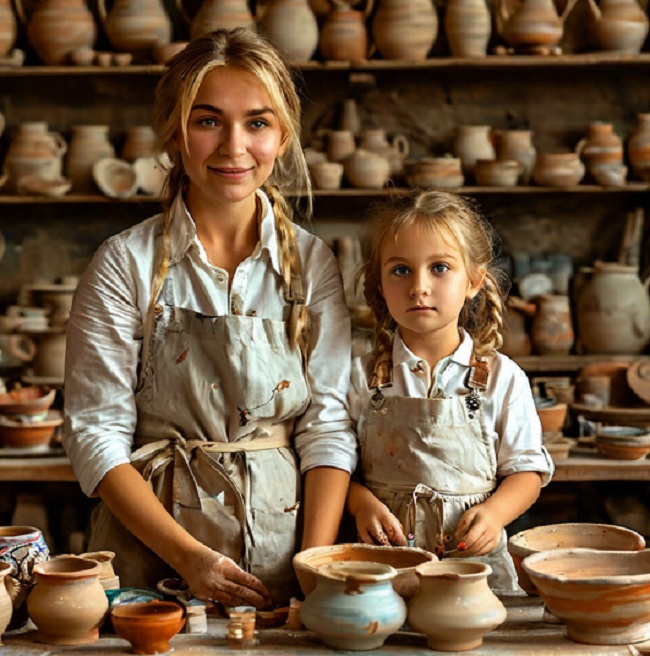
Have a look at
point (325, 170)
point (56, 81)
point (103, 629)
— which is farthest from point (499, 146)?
point (103, 629)

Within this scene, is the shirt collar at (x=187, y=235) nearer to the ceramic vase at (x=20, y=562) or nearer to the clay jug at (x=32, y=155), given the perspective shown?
the ceramic vase at (x=20, y=562)

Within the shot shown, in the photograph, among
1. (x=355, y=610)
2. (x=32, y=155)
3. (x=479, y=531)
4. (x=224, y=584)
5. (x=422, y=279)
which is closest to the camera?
(x=355, y=610)

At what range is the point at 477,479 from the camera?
2020mm

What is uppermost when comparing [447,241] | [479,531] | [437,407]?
[447,241]

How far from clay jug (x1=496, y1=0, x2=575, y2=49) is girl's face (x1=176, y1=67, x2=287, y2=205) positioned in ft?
8.41

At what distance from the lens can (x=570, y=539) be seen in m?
1.80

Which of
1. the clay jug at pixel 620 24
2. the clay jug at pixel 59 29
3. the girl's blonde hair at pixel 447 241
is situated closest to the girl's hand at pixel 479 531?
the girl's blonde hair at pixel 447 241

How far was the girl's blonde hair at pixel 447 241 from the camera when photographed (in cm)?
205

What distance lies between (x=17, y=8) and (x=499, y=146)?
2071 mm

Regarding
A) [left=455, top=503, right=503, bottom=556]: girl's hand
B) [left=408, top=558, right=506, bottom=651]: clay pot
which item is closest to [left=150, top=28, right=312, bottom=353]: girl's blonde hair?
[left=455, top=503, right=503, bottom=556]: girl's hand

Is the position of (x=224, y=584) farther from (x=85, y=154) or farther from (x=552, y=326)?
(x=85, y=154)

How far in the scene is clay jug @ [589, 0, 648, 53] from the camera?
4.25 metres

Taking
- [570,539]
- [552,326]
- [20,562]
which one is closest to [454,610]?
[570,539]

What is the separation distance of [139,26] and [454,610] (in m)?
3.35
